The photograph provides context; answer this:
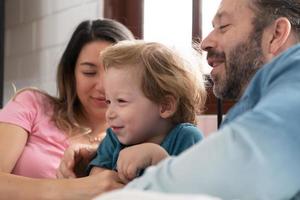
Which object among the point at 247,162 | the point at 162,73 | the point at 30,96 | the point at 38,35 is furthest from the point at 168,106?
the point at 38,35

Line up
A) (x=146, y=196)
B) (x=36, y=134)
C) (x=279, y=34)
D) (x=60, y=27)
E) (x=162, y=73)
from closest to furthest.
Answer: (x=146, y=196)
(x=279, y=34)
(x=162, y=73)
(x=36, y=134)
(x=60, y=27)

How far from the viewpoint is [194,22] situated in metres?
1.94

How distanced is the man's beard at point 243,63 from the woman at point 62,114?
1.84ft

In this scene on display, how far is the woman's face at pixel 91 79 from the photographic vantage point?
1.55 m

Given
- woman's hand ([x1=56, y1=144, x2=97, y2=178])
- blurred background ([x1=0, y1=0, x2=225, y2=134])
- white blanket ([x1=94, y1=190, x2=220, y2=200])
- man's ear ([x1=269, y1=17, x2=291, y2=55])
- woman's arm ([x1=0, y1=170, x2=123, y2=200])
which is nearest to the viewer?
white blanket ([x1=94, y1=190, x2=220, y2=200])

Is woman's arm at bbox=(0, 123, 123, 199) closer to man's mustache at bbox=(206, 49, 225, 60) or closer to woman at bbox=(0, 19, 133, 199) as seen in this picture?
woman at bbox=(0, 19, 133, 199)

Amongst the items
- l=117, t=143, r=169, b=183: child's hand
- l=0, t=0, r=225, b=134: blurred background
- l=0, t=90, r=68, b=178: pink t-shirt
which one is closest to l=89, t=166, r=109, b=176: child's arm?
l=117, t=143, r=169, b=183: child's hand

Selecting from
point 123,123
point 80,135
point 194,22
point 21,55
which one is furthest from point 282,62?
point 21,55

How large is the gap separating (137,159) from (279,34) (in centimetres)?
35

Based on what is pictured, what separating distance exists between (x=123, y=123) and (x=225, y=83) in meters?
0.24

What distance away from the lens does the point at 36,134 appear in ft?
5.01

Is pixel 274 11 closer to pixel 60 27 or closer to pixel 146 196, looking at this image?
pixel 146 196

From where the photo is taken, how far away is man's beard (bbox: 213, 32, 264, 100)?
3.25 feet

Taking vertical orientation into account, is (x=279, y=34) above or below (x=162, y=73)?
above
